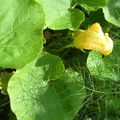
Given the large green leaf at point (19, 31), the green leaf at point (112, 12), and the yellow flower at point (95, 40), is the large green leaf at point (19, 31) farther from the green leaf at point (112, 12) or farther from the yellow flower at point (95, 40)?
the green leaf at point (112, 12)

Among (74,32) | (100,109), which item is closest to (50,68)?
(74,32)

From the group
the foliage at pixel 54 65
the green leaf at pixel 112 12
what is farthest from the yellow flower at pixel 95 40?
the green leaf at pixel 112 12

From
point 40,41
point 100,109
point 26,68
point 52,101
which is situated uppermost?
point 40,41

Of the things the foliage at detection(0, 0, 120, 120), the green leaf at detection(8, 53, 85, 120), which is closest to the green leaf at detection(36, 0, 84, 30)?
the foliage at detection(0, 0, 120, 120)

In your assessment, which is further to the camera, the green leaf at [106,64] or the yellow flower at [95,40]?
the green leaf at [106,64]

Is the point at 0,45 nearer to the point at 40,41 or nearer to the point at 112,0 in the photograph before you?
the point at 40,41

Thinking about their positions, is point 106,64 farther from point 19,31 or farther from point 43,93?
point 19,31

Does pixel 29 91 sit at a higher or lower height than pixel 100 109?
higher

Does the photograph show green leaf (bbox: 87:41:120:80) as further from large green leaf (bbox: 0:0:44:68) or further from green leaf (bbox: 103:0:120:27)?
large green leaf (bbox: 0:0:44:68)
